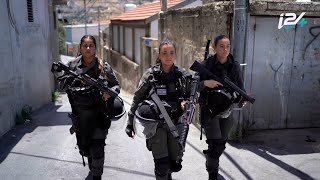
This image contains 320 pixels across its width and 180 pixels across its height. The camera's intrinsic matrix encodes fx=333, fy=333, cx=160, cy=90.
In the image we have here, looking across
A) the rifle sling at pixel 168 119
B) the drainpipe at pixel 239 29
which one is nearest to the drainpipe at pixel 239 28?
the drainpipe at pixel 239 29

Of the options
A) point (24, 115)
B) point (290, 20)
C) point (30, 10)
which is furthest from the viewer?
point (30, 10)

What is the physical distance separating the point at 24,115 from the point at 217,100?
15.1 feet

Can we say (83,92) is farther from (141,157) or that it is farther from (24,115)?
(24,115)

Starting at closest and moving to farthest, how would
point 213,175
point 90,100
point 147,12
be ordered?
A: 1. point 90,100
2. point 213,175
3. point 147,12

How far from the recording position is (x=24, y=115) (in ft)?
22.1

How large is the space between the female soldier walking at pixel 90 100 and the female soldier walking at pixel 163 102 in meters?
0.40

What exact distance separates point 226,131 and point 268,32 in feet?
7.92

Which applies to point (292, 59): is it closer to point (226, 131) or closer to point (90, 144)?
point (226, 131)

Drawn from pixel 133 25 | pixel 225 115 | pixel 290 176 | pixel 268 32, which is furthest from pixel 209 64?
pixel 133 25

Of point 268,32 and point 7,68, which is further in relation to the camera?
point 7,68

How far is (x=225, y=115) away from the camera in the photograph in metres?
3.68

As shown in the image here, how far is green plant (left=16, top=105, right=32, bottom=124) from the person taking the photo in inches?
255

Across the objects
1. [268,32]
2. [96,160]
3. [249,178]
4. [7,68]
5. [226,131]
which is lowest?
[249,178]

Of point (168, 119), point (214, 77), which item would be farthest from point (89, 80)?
point (214, 77)
